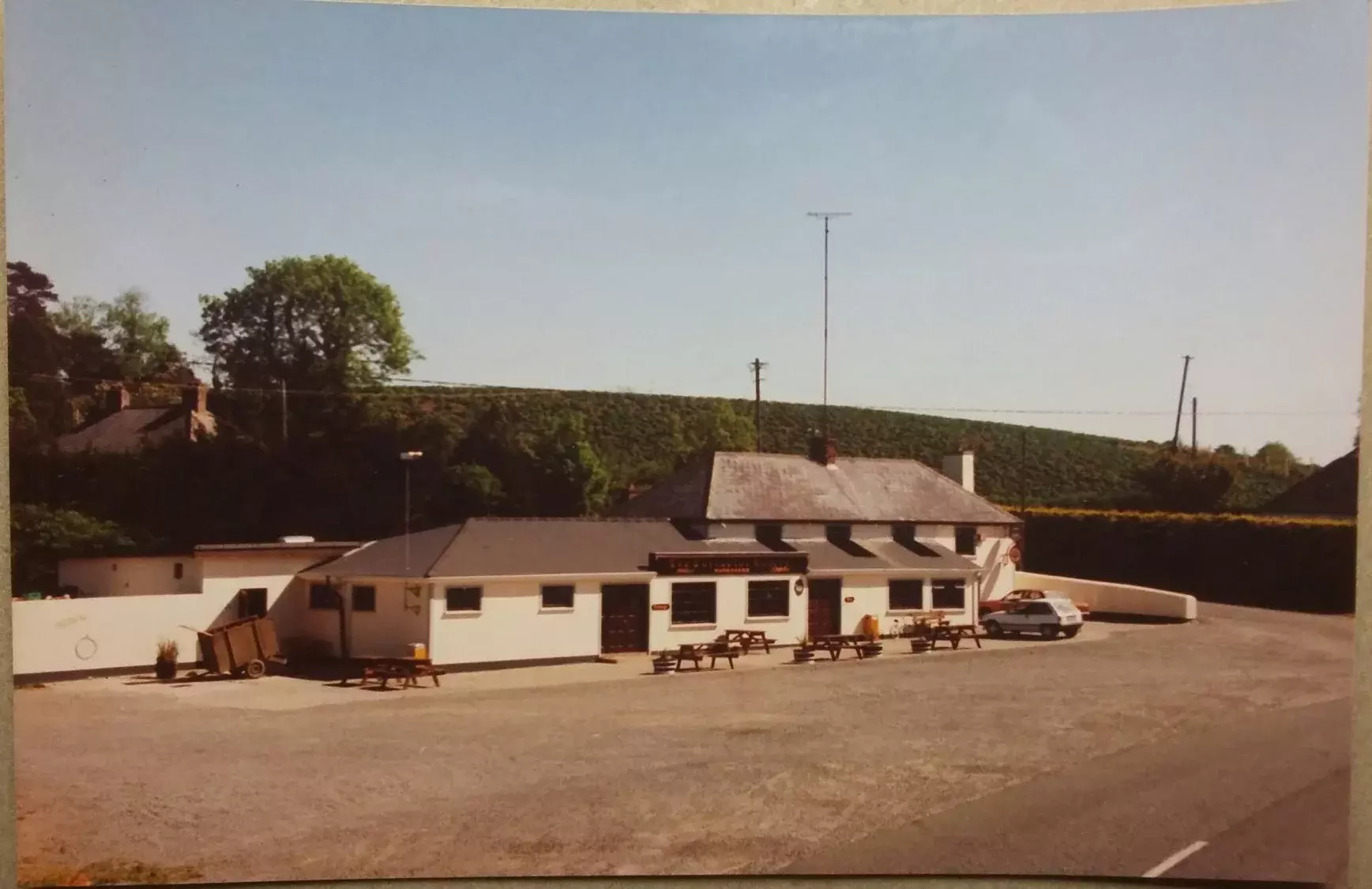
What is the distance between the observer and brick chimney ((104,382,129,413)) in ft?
34.8

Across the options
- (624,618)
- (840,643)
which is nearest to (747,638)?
(624,618)

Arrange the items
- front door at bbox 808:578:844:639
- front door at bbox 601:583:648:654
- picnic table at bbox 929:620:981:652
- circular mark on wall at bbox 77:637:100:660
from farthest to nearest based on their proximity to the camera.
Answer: picnic table at bbox 929:620:981:652
front door at bbox 808:578:844:639
front door at bbox 601:583:648:654
circular mark on wall at bbox 77:637:100:660

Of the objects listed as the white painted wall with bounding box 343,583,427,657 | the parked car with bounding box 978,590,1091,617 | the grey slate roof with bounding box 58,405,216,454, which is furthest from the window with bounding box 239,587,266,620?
the parked car with bounding box 978,590,1091,617

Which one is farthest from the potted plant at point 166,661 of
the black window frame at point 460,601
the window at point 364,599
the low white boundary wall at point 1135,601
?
the low white boundary wall at point 1135,601

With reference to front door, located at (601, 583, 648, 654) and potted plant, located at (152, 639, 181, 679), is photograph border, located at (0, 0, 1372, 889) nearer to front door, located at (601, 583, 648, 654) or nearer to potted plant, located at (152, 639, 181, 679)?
potted plant, located at (152, 639, 181, 679)

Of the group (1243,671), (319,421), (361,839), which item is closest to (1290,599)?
(1243,671)

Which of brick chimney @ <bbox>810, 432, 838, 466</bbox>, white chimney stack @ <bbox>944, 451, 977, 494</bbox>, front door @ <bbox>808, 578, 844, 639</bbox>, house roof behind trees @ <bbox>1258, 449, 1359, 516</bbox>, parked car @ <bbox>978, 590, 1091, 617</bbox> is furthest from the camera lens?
front door @ <bbox>808, 578, 844, 639</bbox>

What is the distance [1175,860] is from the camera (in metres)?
8.69

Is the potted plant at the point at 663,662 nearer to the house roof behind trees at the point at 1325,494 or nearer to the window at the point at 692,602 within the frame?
the window at the point at 692,602

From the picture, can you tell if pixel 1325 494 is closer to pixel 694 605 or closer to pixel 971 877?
pixel 971 877

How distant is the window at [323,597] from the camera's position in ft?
40.6

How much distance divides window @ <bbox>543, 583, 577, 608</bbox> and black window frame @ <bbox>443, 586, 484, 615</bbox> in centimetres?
87

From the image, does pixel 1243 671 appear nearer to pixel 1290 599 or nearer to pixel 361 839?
pixel 1290 599

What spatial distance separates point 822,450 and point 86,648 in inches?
336
